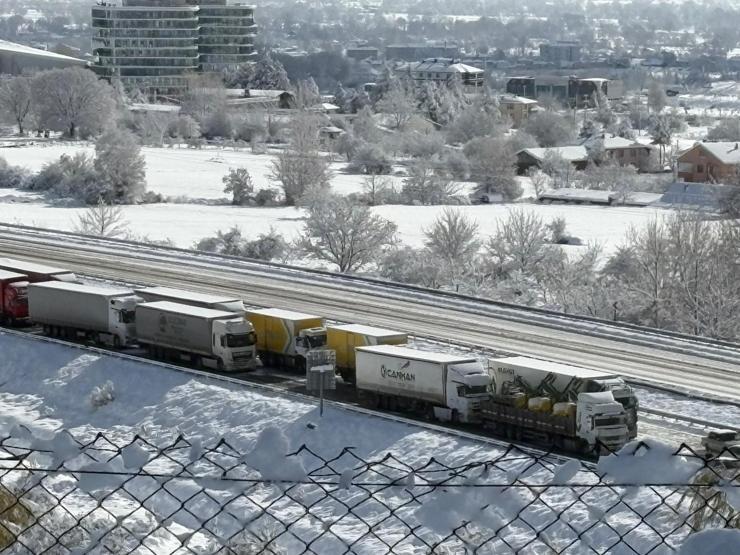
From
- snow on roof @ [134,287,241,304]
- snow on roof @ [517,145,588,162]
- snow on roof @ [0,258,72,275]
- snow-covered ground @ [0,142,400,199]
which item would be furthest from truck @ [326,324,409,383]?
snow on roof @ [517,145,588,162]

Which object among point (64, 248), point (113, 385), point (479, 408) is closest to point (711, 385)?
point (479, 408)

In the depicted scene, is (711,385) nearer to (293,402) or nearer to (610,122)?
(293,402)

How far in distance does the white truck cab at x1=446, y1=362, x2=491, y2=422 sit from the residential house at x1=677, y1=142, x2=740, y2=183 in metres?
40.6

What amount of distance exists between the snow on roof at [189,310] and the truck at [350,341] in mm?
1740

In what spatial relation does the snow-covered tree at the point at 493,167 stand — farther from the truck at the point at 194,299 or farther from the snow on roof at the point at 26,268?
the truck at the point at 194,299

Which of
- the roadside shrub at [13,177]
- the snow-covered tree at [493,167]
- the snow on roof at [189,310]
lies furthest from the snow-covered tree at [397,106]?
the snow on roof at [189,310]

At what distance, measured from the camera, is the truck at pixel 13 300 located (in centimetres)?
2242

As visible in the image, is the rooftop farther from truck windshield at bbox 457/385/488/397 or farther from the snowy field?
truck windshield at bbox 457/385/488/397

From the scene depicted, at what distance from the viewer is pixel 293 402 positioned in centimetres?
1712

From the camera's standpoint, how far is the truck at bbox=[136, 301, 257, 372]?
18.9 metres

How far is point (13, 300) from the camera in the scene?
22391 millimetres

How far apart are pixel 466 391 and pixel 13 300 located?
9.73 m

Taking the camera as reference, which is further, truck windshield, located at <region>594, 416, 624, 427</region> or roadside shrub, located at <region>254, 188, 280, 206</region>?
roadside shrub, located at <region>254, 188, 280, 206</region>

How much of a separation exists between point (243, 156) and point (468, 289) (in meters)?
36.7
